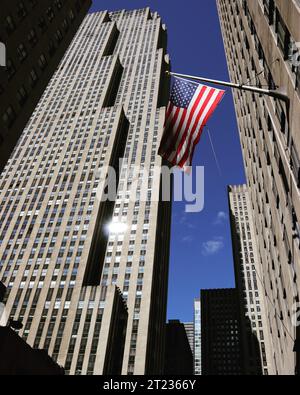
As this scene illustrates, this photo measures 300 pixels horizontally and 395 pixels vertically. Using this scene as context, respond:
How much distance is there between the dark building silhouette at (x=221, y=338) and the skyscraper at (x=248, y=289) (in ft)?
102

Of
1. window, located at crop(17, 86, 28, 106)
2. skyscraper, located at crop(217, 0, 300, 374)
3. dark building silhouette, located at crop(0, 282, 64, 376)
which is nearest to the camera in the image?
skyscraper, located at crop(217, 0, 300, 374)

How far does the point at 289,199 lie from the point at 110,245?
77420 millimetres

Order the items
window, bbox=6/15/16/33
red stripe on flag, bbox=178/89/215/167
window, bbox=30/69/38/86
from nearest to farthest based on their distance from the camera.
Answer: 1. red stripe on flag, bbox=178/89/215/167
2. window, bbox=6/15/16/33
3. window, bbox=30/69/38/86

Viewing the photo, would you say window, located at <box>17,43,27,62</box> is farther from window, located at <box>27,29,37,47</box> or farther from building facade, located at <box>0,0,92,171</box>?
window, located at <box>27,29,37,47</box>

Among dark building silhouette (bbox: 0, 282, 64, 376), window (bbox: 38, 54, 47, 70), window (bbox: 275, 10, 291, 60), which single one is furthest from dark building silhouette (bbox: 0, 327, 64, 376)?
window (bbox: 38, 54, 47, 70)

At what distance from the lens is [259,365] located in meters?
144

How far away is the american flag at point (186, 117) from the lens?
50.2 ft

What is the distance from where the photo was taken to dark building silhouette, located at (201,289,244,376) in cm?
18412

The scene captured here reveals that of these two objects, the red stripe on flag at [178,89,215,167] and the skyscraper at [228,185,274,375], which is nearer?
the red stripe on flag at [178,89,215,167]

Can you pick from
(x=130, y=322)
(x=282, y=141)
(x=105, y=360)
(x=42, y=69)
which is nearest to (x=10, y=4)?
(x=42, y=69)

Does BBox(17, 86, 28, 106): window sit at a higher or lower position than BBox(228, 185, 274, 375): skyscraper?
higher

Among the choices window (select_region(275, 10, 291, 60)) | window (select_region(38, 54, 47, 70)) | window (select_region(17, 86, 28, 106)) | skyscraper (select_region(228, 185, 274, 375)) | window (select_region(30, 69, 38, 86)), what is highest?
window (select_region(275, 10, 291, 60))

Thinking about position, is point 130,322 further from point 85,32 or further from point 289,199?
point 85,32

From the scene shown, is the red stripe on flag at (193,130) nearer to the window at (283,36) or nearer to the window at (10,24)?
the window at (283,36)
